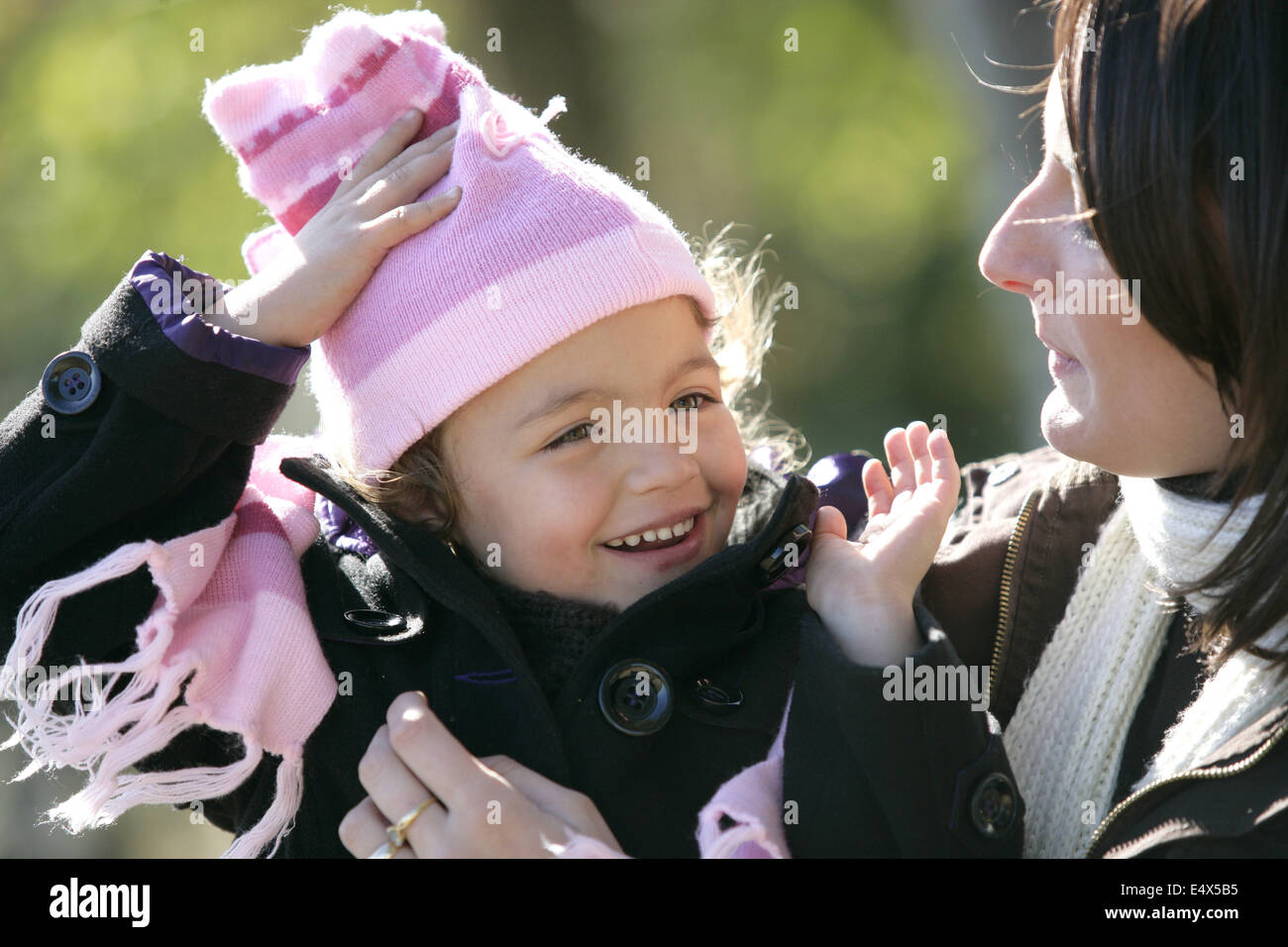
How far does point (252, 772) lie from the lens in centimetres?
206

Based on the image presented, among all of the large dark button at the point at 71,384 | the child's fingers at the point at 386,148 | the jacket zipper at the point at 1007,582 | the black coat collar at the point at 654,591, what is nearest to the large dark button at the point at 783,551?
the black coat collar at the point at 654,591

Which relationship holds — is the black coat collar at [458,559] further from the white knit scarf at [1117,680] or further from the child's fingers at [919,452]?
the white knit scarf at [1117,680]

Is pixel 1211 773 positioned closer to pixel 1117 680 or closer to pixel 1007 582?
pixel 1117 680

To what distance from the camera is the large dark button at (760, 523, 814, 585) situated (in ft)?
6.96

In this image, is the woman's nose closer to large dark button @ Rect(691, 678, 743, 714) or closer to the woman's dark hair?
the woman's dark hair

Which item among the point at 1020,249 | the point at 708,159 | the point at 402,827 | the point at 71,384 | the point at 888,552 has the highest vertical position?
the point at 1020,249

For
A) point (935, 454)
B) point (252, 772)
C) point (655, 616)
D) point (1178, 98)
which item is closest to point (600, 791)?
point (655, 616)

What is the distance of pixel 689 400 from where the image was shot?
7.43 ft

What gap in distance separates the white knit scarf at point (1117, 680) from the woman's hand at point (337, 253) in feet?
4.15

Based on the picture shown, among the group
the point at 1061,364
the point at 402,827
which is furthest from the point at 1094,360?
the point at 402,827

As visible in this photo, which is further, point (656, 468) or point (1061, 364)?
point (656, 468)

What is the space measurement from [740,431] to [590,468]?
736mm

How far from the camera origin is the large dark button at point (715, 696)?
78.4 inches
